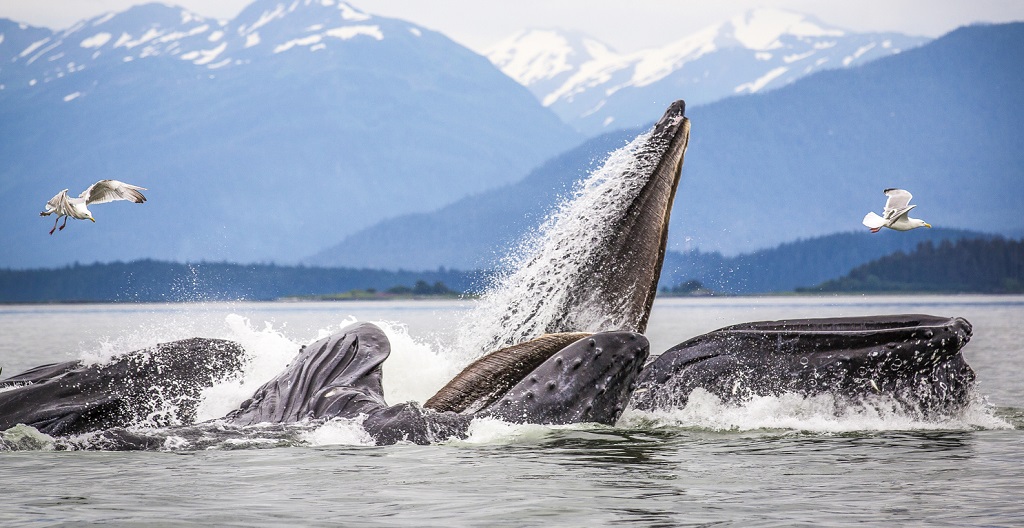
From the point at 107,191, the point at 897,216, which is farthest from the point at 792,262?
the point at 107,191

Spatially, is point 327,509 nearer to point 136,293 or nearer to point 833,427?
point 833,427

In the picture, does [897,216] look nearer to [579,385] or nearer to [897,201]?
[897,201]

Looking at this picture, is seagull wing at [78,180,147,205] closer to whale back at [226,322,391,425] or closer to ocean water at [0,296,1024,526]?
ocean water at [0,296,1024,526]

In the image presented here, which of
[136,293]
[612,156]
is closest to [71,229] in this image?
[136,293]

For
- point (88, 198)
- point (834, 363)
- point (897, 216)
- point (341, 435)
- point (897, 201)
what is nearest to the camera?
point (341, 435)

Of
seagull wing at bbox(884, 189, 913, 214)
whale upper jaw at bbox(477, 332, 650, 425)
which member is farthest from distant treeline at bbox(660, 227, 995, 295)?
whale upper jaw at bbox(477, 332, 650, 425)

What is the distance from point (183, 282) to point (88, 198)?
150276mm

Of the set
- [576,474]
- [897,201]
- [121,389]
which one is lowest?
[576,474]

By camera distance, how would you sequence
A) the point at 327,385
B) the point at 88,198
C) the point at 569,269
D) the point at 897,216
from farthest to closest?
the point at 897,216 < the point at 569,269 < the point at 88,198 < the point at 327,385

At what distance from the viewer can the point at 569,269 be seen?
477 inches

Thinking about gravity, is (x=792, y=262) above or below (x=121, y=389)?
above

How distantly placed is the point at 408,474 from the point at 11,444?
3.58 m

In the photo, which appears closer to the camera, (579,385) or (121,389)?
(579,385)

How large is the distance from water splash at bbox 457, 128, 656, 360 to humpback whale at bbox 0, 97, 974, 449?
2 centimetres
